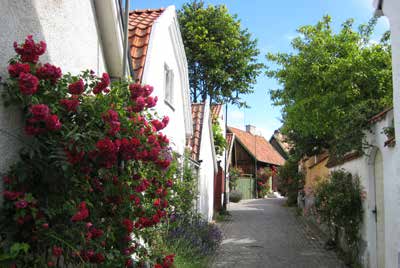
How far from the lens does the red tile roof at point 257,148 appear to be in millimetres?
41938

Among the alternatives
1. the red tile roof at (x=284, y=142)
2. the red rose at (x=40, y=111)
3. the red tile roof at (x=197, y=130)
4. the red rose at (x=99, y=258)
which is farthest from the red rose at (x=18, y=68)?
the red tile roof at (x=284, y=142)

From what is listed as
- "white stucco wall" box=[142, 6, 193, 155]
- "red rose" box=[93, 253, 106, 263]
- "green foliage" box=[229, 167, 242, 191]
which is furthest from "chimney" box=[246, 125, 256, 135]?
"red rose" box=[93, 253, 106, 263]

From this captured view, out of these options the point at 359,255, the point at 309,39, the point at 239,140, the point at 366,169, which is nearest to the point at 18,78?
the point at 366,169

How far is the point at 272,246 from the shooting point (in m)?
12.6

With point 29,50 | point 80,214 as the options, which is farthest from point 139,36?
point 80,214

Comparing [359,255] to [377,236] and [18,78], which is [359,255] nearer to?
[377,236]

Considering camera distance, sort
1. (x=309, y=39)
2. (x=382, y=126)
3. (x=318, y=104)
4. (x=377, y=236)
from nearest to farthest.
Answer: (x=382, y=126), (x=377, y=236), (x=318, y=104), (x=309, y=39)

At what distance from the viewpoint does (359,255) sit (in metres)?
9.26

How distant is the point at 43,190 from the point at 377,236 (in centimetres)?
689

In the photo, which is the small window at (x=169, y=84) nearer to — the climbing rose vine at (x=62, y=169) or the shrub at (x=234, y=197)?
the climbing rose vine at (x=62, y=169)

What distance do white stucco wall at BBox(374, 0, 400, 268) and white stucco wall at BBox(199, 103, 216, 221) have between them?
9580 mm

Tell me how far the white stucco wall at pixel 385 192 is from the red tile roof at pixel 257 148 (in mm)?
31894

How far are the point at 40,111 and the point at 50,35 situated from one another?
1482 millimetres

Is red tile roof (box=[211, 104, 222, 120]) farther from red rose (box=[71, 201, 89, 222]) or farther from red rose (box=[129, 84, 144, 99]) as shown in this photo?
red rose (box=[71, 201, 89, 222])
